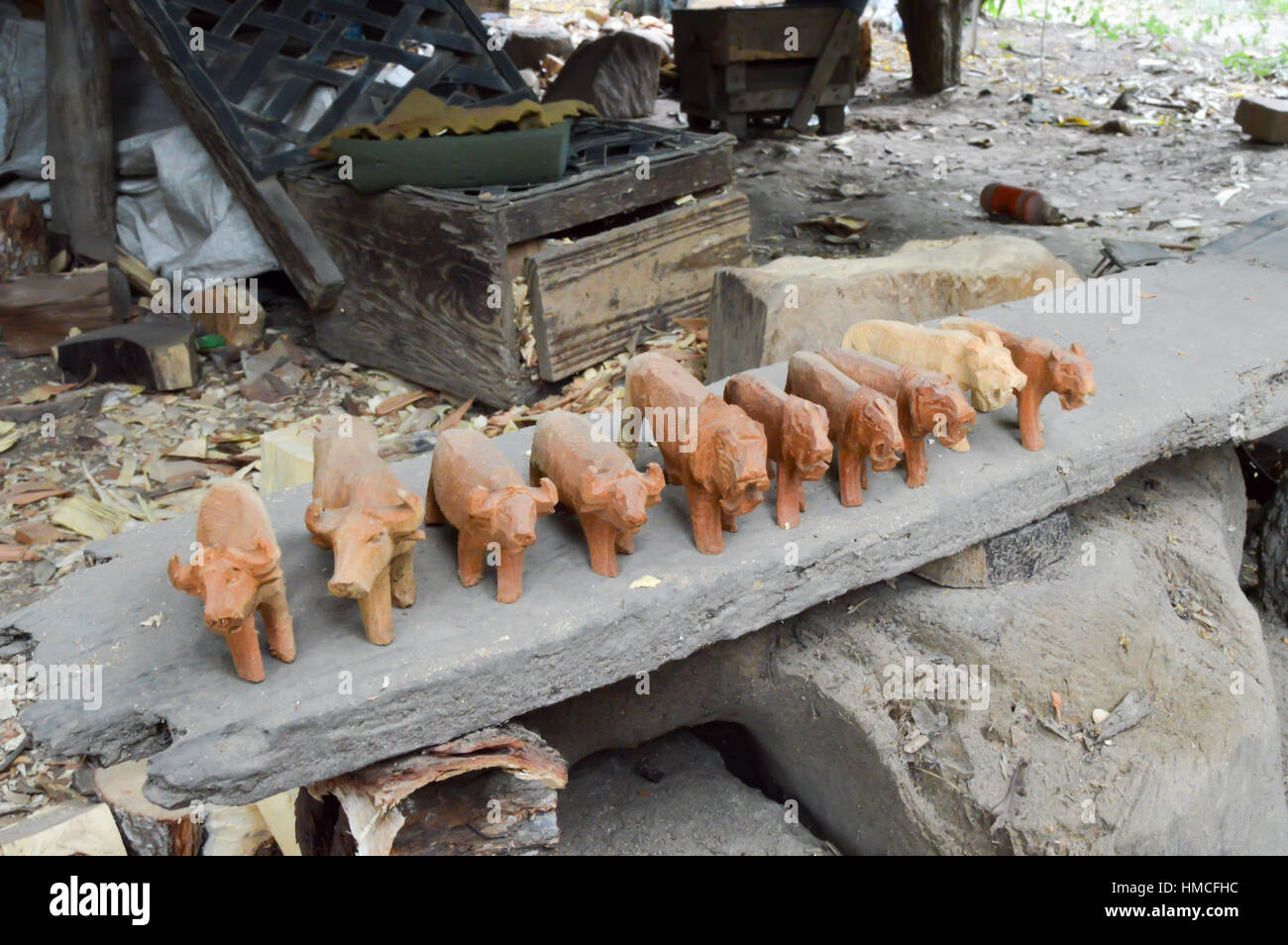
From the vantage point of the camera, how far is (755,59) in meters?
9.13

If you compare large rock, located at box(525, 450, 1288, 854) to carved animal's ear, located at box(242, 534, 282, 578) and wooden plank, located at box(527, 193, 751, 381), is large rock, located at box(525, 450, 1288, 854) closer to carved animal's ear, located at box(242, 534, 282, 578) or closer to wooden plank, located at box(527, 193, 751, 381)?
carved animal's ear, located at box(242, 534, 282, 578)

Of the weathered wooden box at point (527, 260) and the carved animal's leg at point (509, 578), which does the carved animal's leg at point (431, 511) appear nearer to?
the carved animal's leg at point (509, 578)

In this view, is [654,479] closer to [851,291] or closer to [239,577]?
[239,577]

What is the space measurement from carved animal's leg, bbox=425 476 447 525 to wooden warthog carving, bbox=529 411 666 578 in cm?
26

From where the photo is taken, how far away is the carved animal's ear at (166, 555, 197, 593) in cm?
197

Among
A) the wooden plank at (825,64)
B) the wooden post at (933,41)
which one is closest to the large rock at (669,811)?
the wooden plank at (825,64)

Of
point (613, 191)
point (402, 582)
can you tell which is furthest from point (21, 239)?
point (402, 582)

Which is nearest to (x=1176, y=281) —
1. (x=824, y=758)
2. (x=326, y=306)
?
(x=824, y=758)

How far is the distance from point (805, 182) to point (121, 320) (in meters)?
5.10

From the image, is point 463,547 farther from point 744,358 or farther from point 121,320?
point 121,320

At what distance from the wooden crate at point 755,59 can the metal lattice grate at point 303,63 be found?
3699 mm

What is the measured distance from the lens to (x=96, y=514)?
426 cm

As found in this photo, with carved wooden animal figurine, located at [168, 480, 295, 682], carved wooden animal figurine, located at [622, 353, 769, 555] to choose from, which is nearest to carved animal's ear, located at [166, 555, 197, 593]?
carved wooden animal figurine, located at [168, 480, 295, 682]

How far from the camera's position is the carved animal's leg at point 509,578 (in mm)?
2305
